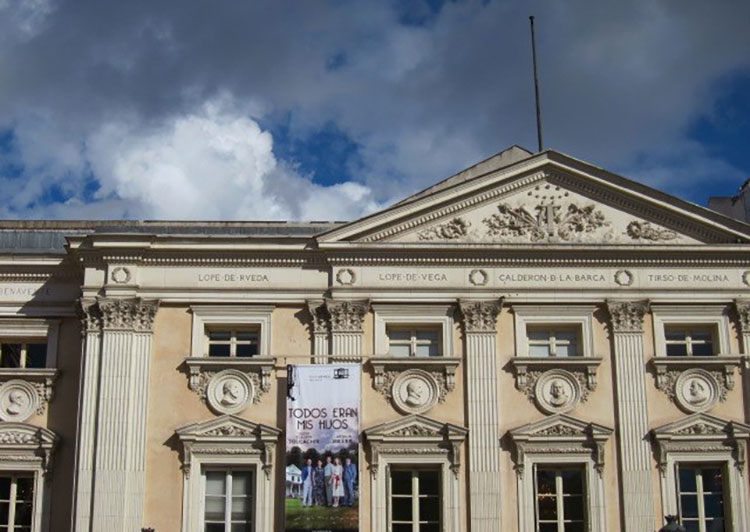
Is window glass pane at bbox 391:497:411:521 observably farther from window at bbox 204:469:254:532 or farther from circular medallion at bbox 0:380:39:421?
circular medallion at bbox 0:380:39:421

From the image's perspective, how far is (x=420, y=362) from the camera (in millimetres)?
30266

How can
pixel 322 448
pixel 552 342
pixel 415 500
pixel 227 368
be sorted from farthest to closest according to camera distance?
1. pixel 552 342
2. pixel 227 368
3. pixel 415 500
4. pixel 322 448

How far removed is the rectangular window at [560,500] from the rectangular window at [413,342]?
4.27 meters

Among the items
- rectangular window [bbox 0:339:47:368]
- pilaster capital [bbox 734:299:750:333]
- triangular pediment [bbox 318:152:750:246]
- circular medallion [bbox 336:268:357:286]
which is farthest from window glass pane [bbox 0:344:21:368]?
pilaster capital [bbox 734:299:750:333]

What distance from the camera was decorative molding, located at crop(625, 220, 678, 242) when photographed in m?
31.6

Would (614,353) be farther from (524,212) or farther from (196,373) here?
(196,373)

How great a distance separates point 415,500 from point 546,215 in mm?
8560

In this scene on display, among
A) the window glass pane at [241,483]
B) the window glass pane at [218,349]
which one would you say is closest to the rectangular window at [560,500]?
the window glass pane at [241,483]

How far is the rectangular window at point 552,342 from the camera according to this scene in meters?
31.1

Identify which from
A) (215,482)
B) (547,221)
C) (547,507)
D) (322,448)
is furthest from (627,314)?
(215,482)

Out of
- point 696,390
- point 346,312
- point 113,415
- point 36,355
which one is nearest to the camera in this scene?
point 113,415

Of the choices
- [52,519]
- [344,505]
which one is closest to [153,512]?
[52,519]

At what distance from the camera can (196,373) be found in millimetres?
30188

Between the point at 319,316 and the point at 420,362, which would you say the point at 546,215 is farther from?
the point at 319,316
